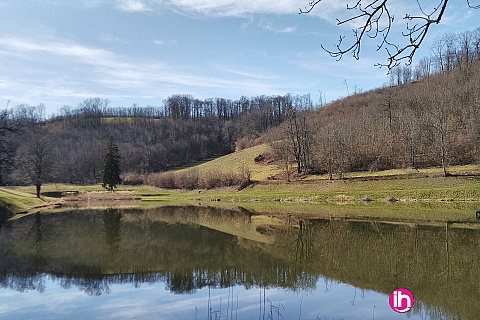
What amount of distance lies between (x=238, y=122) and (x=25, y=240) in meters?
119

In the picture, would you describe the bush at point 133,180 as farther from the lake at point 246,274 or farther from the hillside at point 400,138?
the lake at point 246,274

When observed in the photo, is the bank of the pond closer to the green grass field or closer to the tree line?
the green grass field

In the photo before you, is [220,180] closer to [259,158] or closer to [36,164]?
[259,158]

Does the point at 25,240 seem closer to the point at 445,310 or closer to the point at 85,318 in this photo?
the point at 85,318

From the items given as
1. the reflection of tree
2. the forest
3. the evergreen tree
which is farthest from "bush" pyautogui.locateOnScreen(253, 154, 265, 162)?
the reflection of tree

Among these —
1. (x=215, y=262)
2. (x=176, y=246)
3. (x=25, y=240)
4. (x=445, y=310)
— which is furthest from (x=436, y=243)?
(x=25, y=240)

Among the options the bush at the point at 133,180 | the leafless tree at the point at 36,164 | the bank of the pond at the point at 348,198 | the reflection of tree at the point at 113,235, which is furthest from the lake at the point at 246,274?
the bush at the point at 133,180

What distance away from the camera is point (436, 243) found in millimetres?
16438

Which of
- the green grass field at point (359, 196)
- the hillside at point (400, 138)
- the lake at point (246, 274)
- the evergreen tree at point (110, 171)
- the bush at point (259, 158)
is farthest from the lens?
the bush at point (259, 158)

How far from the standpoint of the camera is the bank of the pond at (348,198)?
29166mm

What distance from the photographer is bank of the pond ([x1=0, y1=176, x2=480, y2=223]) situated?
95.7 ft

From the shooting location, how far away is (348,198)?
41.6 m

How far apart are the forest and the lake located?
1987 cm

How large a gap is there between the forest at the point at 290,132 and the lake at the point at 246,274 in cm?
1987
